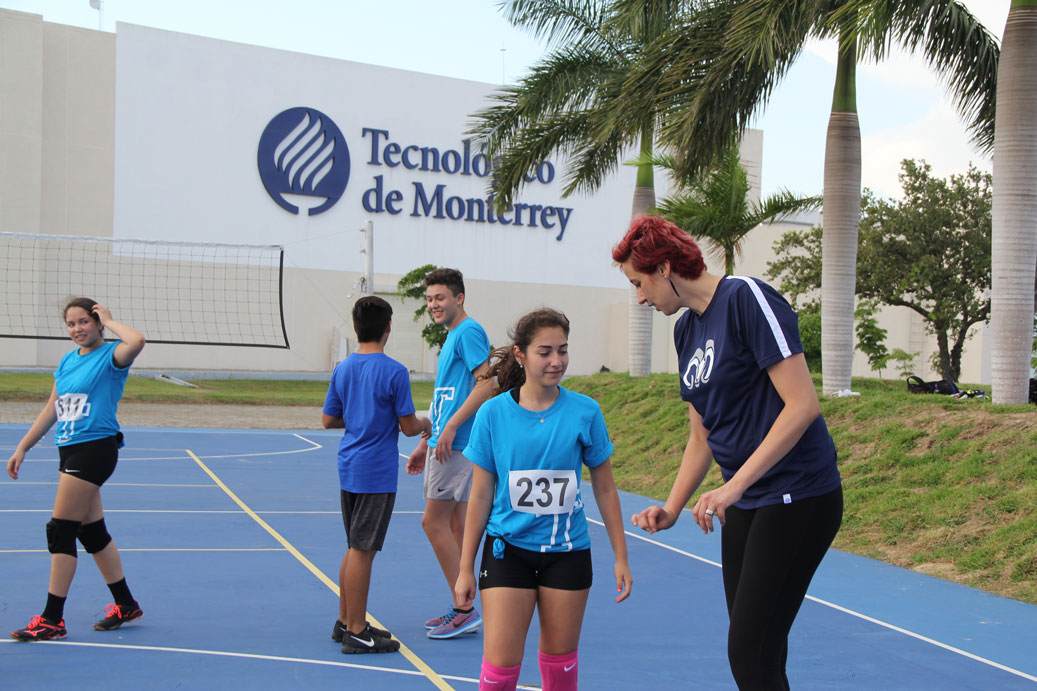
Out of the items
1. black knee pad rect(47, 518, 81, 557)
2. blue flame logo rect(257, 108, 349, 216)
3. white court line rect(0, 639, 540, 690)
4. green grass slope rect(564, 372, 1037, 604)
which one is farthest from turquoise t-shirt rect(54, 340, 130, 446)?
blue flame logo rect(257, 108, 349, 216)

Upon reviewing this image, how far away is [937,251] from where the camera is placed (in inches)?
827

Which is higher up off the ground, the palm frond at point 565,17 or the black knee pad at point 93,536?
the palm frond at point 565,17

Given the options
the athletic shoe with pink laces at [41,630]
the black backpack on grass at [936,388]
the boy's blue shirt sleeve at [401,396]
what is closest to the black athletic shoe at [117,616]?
the athletic shoe with pink laces at [41,630]

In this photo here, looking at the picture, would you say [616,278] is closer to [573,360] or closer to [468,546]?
[573,360]

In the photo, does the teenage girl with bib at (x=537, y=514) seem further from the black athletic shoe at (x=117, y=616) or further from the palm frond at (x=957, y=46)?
the palm frond at (x=957, y=46)

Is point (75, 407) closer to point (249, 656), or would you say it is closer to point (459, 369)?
point (249, 656)

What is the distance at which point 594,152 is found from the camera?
17109 millimetres

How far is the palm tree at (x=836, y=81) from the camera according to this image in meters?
10.9

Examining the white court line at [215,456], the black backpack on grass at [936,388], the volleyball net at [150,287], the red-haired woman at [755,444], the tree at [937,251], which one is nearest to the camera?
the red-haired woman at [755,444]

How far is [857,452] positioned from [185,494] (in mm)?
7224

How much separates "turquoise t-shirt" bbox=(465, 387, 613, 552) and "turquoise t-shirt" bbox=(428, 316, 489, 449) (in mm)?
1762

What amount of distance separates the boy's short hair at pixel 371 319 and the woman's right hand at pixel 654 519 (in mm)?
2370

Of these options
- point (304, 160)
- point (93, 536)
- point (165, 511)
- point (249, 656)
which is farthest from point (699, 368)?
point (304, 160)

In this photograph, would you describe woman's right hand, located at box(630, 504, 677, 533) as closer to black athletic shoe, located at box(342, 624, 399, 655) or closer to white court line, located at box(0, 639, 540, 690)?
white court line, located at box(0, 639, 540, 690)
